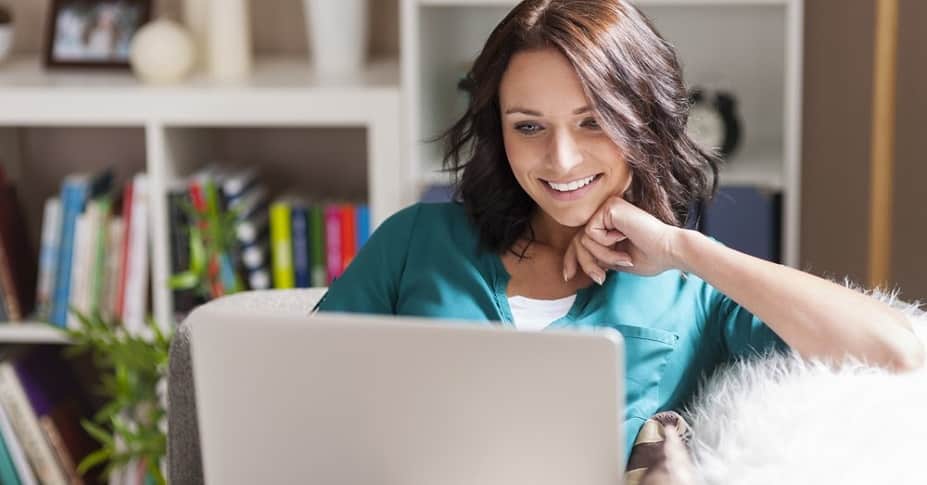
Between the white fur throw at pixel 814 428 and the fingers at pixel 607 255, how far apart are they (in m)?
0.22

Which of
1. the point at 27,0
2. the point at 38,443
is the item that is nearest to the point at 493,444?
the point at 38,443

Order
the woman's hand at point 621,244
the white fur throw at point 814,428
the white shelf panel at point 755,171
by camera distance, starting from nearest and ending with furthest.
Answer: the white fur throw at point 814,428, the woman's hand at point 621,244, the white shelf panel at point 755,171

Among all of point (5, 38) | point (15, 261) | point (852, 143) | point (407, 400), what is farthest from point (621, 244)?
point (5, 38)

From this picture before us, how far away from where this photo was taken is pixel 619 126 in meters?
1.54

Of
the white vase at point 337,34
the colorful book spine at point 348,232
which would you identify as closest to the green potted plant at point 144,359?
the colorful book spine at point 348,232

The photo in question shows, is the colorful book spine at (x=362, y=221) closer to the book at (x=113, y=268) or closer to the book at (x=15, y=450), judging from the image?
the book at (x=113, y=268)

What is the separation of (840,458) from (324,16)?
1.69 m

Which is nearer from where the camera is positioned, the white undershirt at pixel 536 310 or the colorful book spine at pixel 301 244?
the white undershirt at pixel 536 310

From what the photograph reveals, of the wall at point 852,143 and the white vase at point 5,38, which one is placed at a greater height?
the white vase at point 5,38

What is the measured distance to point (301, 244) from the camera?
8.84 ft

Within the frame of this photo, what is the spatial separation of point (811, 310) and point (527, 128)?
1.26ft

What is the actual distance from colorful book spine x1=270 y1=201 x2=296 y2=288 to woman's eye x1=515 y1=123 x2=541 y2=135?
118 centimetres

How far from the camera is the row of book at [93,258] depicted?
8.93 ft

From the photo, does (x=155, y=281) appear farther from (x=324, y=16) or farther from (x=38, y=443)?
(x=324, y=16)
